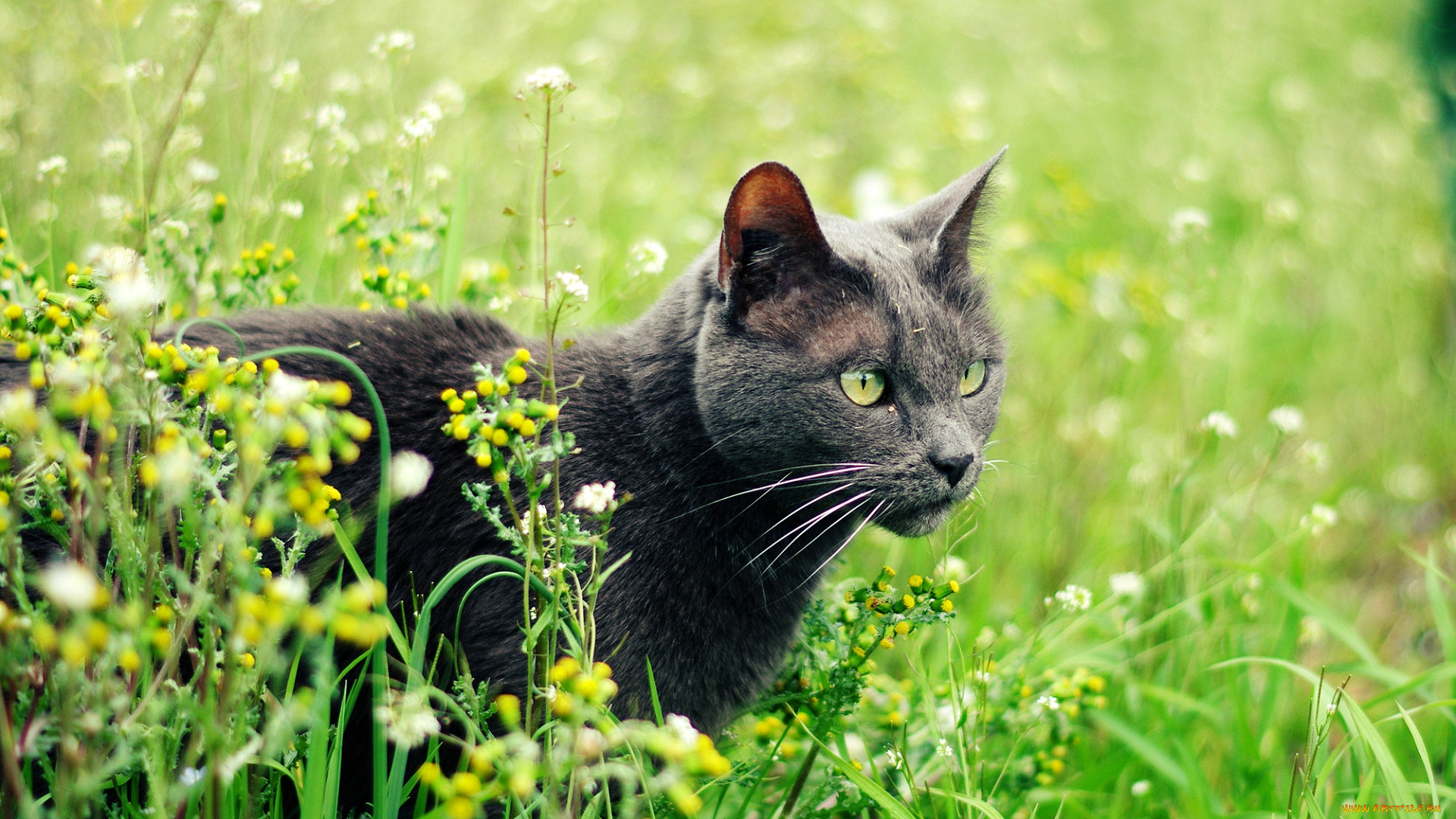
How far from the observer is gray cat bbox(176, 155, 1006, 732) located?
1.70 metres

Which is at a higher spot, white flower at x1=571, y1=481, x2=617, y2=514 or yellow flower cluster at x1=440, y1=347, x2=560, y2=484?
yellow flower cluster at x1=440, y1=347, x2=560, y2=484

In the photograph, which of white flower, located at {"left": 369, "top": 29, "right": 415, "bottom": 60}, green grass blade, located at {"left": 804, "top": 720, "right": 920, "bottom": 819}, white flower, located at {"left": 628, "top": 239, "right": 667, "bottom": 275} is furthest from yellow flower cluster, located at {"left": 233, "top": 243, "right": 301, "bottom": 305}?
green grass blade, located at {"left": 804, "top": 720, "right": 920, "bottom": 819}

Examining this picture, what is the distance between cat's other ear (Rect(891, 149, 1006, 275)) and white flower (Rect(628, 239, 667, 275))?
565mm

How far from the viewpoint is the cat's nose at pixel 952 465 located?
1.70 metres

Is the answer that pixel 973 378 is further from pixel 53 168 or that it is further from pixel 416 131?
pixel 53 168

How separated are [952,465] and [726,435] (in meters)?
0.44

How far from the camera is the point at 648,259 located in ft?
6.30

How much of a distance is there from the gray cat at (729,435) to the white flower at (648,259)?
113 mm

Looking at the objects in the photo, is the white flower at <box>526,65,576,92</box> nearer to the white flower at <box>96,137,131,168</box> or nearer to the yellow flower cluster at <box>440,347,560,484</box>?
the yellow flower cluster at <box>440,347,560,484</box>

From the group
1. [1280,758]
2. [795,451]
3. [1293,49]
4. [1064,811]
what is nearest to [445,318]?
[795,451]

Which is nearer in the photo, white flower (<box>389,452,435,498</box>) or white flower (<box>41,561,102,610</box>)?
white flower (<box>41,561,102,610</box>)

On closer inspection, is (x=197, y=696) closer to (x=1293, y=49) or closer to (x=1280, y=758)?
(x=1280, y=758)

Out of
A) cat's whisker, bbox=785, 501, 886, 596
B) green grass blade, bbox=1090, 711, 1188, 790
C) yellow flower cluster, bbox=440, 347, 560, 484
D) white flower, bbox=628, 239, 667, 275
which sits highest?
white flower, bbox=628, 239, 667, 275

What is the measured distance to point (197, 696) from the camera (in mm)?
1222
